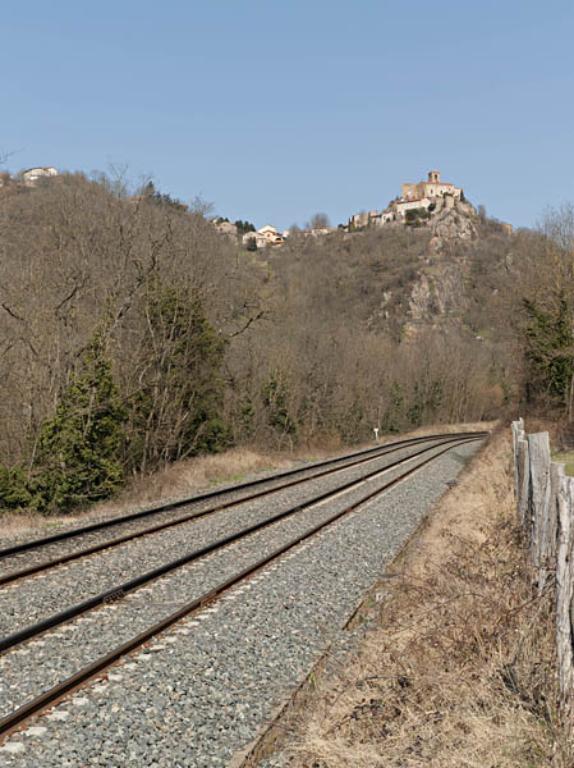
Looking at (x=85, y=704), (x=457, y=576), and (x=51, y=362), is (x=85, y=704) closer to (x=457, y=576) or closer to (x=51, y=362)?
(x=457, y=576)

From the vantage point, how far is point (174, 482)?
80.7 feet

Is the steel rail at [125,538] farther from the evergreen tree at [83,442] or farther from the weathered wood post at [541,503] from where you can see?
the weathered wood post at [541,503]

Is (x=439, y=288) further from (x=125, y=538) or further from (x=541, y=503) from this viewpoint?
(x=541, y=503)

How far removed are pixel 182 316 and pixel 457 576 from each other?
21267mm

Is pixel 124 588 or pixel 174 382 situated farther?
pixel 174 382

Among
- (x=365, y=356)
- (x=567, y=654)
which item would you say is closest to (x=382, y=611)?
(x=567, y=654)

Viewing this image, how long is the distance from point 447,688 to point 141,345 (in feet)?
73.1

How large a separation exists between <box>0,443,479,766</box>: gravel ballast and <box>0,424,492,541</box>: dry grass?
6.28 meters

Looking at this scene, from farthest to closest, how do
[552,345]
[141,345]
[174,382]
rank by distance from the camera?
[552,345], [174,382], [141,345]

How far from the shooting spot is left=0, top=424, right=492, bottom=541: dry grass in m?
17.0

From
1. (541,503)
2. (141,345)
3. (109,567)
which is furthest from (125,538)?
(141,345)

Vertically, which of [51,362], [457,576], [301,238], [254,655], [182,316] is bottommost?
[254,655]

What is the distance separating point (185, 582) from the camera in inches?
414

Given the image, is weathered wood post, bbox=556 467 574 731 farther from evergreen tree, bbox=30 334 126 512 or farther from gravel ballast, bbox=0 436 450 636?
evergreen tree, bbox=30 334 126 512
